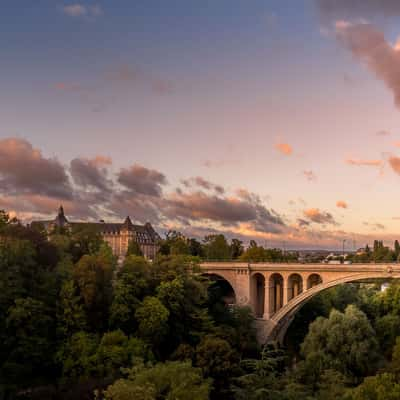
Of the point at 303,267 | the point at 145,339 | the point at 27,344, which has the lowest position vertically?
the point at 145,339

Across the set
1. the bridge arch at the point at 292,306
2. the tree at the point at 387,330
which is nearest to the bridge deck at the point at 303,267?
the bridge arch at the point at 292,306

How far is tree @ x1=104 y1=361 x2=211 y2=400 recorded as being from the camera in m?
22.1

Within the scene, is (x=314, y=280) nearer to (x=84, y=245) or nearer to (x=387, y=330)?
(x=387, y=330)

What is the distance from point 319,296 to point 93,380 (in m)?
29.9

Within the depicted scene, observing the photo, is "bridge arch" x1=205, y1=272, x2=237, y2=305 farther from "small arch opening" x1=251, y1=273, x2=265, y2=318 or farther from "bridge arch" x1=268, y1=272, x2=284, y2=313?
"bridge arch" x1=268, y1=272, x2=284, y2=313

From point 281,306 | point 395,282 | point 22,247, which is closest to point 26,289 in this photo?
point 22,247

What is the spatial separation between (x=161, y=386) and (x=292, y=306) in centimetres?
2202

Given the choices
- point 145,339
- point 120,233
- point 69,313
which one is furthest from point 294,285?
point 120,233

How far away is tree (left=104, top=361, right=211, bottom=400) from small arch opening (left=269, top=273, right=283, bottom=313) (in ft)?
73.7

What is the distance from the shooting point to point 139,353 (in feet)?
107

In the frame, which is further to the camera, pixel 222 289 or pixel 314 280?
pixel 222 289

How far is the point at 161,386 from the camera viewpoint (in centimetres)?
2445

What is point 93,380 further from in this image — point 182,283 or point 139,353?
point 182,283

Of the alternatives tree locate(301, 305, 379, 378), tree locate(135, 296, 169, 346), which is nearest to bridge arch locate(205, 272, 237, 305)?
tree locate(301, 305, 379, 378)
